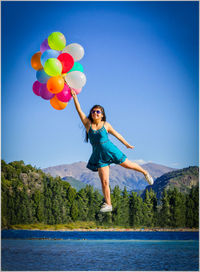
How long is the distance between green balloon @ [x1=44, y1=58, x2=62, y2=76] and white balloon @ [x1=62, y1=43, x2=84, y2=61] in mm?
363

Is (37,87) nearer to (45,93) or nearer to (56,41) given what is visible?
(45,93)

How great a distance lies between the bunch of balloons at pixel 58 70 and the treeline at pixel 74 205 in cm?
2327

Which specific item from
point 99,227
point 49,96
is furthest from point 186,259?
point 49,96

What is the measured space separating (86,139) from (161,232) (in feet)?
91.2

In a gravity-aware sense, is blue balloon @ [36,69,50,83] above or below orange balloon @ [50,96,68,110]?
above

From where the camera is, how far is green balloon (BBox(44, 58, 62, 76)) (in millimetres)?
3936

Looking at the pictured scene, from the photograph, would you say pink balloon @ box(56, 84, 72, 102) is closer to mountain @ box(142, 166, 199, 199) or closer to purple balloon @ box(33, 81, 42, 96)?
purple balloon @ box(33, 81, 42, 96)

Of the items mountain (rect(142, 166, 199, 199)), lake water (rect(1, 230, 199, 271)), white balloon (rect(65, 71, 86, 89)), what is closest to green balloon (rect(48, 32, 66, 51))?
white balloon (rect(65, 71, 86, 89))

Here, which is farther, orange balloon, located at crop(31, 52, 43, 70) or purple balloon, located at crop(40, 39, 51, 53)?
purple balloon, located at crop(40, 39, 51, 53)

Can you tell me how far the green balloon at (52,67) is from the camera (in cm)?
394

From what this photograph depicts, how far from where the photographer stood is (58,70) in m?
4.01

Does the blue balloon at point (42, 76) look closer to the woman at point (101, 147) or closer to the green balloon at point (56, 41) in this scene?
the green balloon at point (56, 41)

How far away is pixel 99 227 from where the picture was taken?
30609 millimetres

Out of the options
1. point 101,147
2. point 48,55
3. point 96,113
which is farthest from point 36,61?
point 101,147
